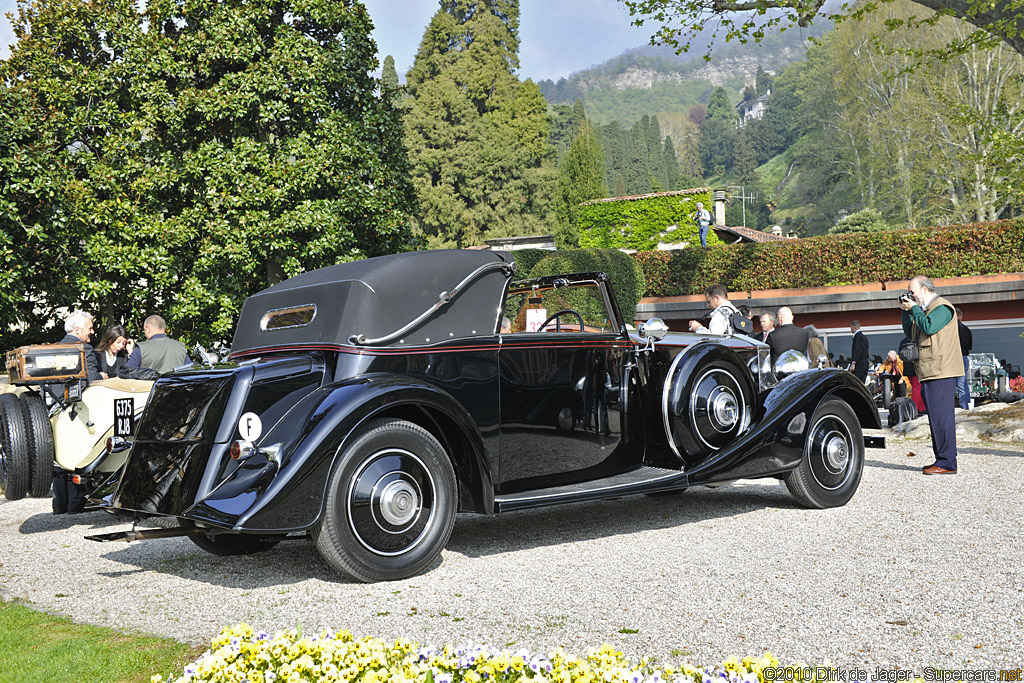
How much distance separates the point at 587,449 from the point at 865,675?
2904mm

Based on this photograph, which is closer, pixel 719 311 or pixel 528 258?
pixel 719 311

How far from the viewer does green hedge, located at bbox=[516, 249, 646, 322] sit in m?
26.8

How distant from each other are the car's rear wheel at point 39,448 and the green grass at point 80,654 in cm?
263

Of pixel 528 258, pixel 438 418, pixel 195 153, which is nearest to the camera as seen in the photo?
pixel 438 418

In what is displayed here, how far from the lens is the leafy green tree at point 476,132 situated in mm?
45344

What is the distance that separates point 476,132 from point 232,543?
42375 millimetres

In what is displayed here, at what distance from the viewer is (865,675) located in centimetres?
314

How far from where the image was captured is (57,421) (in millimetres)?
6867

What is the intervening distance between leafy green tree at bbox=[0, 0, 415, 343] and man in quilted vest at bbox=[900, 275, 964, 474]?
508 inches

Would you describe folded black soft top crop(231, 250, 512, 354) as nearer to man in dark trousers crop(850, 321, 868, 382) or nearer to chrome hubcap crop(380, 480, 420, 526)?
chrome hubcap crop(380, 480, 420, 526)

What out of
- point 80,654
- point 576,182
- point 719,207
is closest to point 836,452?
point 80,654

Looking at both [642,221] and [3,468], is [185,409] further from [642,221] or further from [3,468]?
[642,221]

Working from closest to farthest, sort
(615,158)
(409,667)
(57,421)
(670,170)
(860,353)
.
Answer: (409,667)
(57,421)
(860,353)
(615,158)
(670,170)

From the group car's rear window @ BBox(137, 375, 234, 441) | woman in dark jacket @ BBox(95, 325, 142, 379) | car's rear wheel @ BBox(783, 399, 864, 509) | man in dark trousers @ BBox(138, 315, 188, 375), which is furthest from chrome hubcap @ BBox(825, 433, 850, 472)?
woman in dark jacket @ BBox(95, 325, 142, 379)
